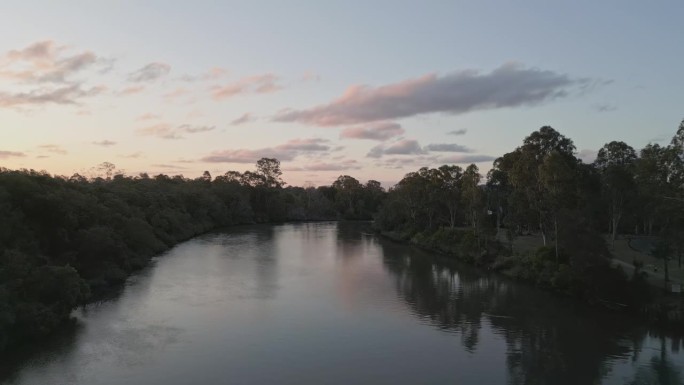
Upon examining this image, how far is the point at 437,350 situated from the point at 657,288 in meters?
16.1

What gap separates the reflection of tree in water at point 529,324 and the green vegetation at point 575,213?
2133 mm

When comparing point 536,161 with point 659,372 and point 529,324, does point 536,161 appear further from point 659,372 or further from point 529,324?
point 659,372

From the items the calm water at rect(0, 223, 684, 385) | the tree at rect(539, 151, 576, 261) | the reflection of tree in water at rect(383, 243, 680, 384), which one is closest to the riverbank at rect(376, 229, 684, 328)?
the reflection of tree in water at rect(383, 243, 680, 384)

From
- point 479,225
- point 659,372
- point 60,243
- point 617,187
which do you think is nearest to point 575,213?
point 659,372

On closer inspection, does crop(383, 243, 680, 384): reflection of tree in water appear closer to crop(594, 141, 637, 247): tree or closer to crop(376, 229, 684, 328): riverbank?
crop(376, 229, 684, 328): riverbank

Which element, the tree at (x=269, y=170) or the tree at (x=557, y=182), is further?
the tree at (x=269, y=170)

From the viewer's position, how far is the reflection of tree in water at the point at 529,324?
23.5 metres

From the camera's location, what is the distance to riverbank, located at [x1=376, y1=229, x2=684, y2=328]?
98.3 feet

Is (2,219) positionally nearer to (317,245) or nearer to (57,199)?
(57,199)

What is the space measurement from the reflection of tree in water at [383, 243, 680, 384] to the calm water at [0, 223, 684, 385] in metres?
0.09

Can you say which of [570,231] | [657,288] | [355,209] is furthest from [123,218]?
[355,209]

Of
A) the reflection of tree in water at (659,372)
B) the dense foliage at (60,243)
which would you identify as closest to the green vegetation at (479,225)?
the dense foliage at (60,243)

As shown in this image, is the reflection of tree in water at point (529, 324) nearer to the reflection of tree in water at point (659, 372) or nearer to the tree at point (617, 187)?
the reflection of tree in water at point (659, 372)

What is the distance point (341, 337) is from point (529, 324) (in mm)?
11206
